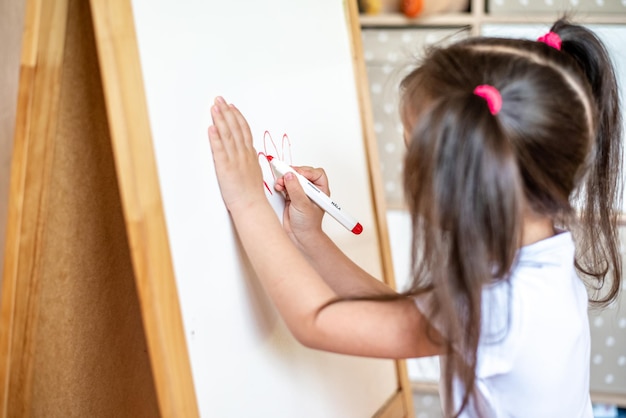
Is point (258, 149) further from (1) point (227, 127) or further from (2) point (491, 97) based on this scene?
(2) point (491, 97)

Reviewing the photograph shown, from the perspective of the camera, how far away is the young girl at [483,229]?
755 millimetres

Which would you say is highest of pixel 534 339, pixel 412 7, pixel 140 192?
pixel 412 7

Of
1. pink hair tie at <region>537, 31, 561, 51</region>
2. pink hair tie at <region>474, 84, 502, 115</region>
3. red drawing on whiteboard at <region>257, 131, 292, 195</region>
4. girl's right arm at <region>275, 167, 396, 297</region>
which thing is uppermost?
pink hair tie at <region>537, 31, 561, 51</region>

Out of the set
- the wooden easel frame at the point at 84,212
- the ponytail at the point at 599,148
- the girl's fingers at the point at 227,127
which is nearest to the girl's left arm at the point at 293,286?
the girl's fingers at the point at 227,127

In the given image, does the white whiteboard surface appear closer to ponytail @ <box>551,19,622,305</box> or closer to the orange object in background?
ponytail @ <box>551,19,622,305</box>

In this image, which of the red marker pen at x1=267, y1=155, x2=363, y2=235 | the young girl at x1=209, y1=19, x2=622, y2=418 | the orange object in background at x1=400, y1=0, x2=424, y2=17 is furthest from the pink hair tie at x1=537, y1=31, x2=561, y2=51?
the orange object in background at x1=400, y1=0, x2=424, y2=17

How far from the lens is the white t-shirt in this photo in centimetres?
82

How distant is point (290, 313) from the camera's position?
86 cm

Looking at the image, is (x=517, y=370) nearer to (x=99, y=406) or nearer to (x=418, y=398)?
(x=99, y=406)

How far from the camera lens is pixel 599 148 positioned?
0.97 metres

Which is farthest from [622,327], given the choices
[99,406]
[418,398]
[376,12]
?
[99,406]

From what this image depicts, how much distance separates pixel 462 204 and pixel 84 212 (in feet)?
1.41

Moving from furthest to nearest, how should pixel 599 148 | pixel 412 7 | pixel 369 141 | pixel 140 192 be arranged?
pixel 412 7 < pixel 369 141 < pixel 599 148 < pixel 140 192

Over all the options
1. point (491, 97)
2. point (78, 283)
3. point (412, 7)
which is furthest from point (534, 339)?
point (412, 7)
